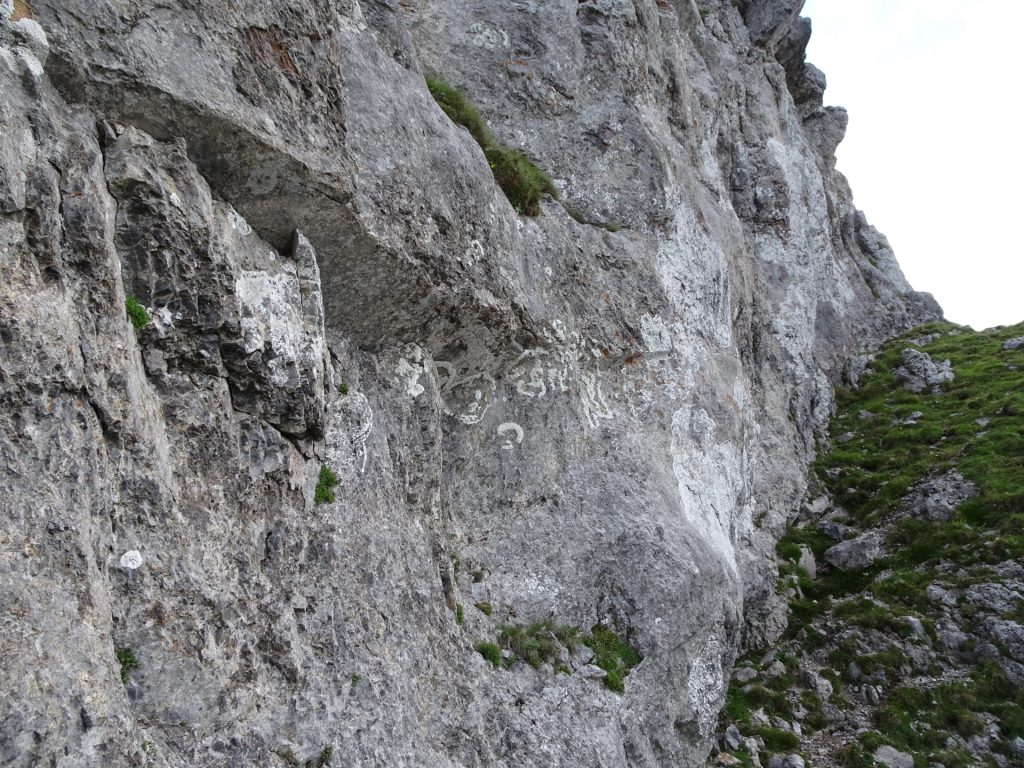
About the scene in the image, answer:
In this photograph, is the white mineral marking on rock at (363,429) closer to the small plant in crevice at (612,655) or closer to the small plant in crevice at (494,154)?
the small plant in crevice at (612,655)

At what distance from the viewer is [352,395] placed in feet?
37.1

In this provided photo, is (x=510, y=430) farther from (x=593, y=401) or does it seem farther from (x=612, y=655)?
(x=612, y=655)

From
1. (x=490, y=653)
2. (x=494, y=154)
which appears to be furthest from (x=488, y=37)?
(x=490, y=653)

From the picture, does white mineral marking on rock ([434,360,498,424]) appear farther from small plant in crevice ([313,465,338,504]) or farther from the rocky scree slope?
the rocky scree slope

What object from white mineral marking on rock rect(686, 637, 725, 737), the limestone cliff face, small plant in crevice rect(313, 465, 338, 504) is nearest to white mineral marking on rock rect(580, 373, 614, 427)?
the limestone cliff face

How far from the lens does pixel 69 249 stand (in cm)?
673

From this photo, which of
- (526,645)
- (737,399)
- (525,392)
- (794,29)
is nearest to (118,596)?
(526,645)

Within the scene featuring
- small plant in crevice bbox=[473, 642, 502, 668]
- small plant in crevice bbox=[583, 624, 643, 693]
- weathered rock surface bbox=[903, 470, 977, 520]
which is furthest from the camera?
weathered rock surface bbox=[903, 470, 977, 520]

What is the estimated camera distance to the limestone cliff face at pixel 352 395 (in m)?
6.35

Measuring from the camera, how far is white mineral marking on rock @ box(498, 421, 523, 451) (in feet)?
46.5

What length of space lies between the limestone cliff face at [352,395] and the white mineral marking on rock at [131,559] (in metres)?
0.11

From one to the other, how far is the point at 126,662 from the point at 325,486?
385 centimetres

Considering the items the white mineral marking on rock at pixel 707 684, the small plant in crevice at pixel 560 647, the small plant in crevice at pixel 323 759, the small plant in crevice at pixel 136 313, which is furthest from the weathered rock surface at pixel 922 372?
the small plant in crevice at pixel 136 313

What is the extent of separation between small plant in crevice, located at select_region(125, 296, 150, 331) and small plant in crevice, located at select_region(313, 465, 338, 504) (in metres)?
3.26
